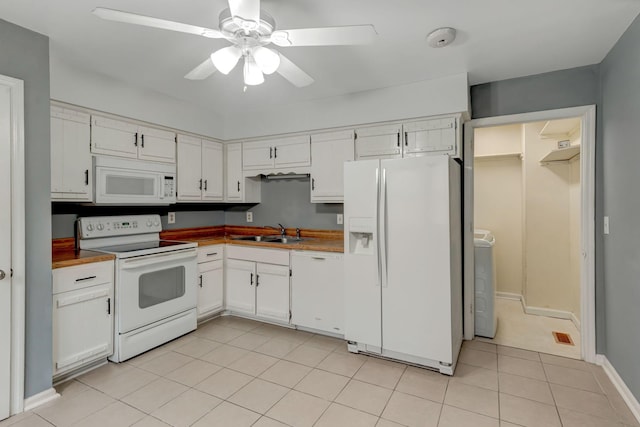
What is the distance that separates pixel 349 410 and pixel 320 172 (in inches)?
85.7

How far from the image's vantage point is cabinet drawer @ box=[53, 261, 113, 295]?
2246 millimetres

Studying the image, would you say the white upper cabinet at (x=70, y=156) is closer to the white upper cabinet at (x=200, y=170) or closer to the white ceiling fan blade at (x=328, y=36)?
the white upper cabinet at (x=200, y=170)

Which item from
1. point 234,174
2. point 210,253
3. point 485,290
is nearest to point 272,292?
point 210,253

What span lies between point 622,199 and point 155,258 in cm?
352

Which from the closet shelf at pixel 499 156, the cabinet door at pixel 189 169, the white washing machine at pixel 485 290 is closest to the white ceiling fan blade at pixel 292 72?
the cabinet door at pixel 189 169

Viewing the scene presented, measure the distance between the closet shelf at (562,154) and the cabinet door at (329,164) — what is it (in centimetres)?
208

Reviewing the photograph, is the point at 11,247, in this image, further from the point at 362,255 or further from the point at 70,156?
the point at 362,255

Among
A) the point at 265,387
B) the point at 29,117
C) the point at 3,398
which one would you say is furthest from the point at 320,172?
the point at 3,398

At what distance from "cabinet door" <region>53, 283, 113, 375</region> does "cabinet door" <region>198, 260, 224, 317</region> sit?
911 millimetres

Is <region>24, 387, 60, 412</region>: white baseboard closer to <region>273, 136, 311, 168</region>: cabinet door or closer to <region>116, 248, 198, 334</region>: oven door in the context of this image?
<region>116, 248, 198, 334</region>: oven door

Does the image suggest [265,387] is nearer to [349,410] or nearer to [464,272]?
[349,410]

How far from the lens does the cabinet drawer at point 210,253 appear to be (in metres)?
3.38

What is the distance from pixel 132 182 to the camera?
120 inches

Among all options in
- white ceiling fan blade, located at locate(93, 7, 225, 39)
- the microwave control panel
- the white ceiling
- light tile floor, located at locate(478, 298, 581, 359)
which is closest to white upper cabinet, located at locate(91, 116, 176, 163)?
the white ceiling
